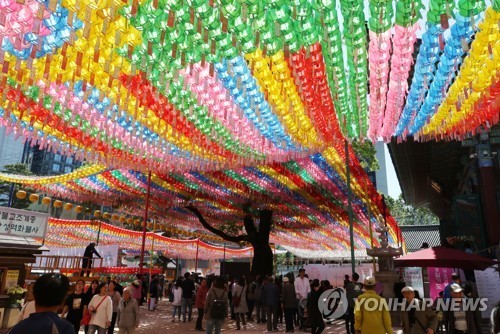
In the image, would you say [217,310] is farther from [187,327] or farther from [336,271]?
[336,271]

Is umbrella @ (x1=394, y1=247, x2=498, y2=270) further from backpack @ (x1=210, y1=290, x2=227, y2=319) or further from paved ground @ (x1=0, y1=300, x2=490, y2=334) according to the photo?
backpack @ (x1=210, y1=290, x2=227, y2=319)

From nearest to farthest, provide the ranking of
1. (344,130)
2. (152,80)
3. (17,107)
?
(152,80), (17,107), (344,130)

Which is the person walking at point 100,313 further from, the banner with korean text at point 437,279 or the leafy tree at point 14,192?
the leafy tree at point 14,192

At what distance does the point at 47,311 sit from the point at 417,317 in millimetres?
4499

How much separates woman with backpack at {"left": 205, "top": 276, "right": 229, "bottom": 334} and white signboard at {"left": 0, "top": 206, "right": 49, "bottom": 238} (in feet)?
19.8

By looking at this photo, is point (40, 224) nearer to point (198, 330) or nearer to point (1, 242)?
point (1, 242)

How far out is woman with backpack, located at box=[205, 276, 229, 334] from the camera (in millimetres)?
7016

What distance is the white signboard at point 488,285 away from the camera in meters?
8.72

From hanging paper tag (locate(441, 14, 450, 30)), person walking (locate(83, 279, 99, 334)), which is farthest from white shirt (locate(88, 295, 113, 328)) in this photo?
hanging paper tag (locate(441, 14, 450, 30))

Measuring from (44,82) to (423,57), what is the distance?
Answer: 4.73m

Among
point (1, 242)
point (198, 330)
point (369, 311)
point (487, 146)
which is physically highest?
point (487, 146)

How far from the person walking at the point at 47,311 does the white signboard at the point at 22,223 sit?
9.06 m

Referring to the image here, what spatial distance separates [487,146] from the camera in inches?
481

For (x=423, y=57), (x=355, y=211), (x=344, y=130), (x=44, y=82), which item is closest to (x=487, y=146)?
(x=355, y=211)
